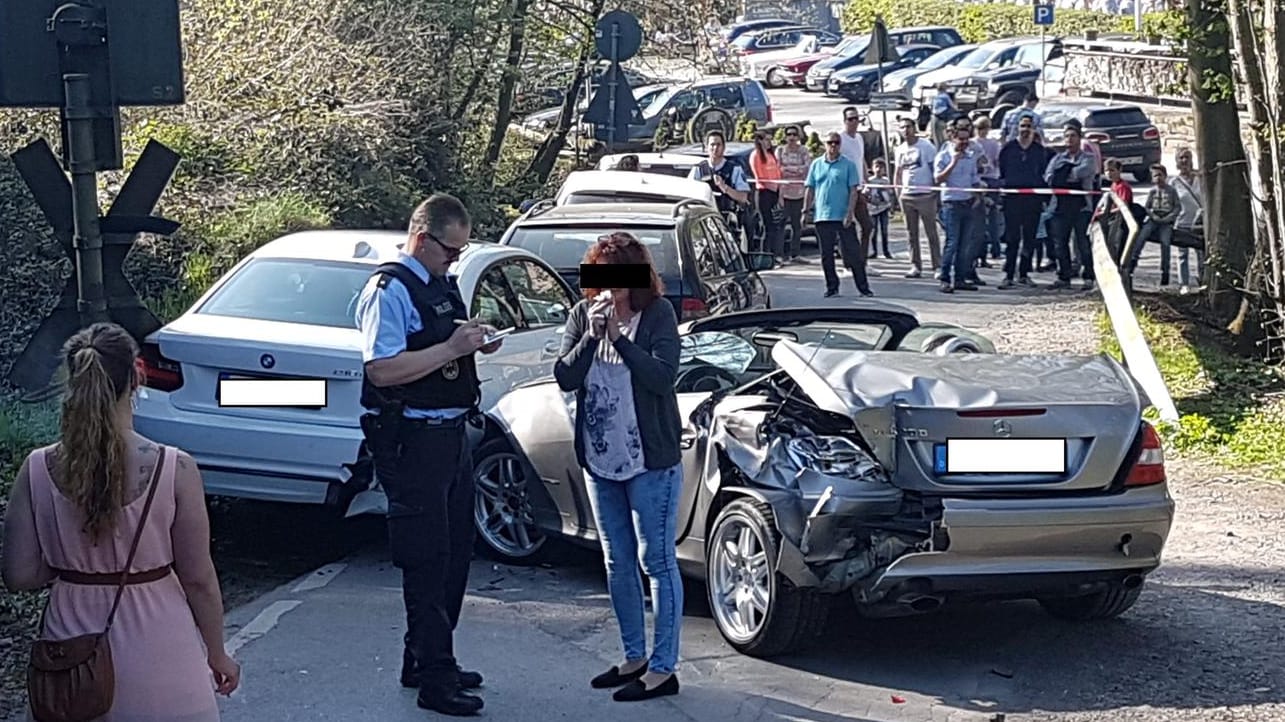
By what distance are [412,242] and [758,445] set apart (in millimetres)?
1739

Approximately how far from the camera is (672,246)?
12.8 meters

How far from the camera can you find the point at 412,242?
6352 mm

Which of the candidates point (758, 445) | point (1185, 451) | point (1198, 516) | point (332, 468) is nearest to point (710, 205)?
point (1185, 451)

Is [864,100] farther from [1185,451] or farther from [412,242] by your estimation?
[412,242]

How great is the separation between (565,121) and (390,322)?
1906 cm

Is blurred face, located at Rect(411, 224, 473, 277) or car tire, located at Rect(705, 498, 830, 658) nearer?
blurred face, located at Rect(411, 224, 473, 277)

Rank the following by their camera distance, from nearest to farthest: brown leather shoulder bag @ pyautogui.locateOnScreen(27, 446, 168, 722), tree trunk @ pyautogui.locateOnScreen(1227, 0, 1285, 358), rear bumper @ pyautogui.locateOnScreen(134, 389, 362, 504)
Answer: brown leather shoulder bag @ pyautogui.locateOnScreen(27, 446, 168, 722) → rear bumper @ pyautogui.locateOnScreen(134, 389, 362, 504) → tree trunk @ pyautogui.locateOnScreen(1227, 0, 1285, 358)

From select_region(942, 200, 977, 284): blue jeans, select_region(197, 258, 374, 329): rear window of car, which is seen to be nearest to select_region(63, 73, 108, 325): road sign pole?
select_region(197, 258, 374, 329): rear window of car

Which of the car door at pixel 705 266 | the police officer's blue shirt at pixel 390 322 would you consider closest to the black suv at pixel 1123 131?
the car door at pixel 705 266

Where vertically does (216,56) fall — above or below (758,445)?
above

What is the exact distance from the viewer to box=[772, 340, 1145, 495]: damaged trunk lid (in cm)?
689

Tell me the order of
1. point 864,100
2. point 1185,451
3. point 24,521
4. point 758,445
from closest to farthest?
point 24,521 → point 758,445 → point 1185,451 → point 864,100

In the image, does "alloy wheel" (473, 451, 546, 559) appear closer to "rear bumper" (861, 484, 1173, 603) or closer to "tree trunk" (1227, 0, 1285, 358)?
"rear bumper" (861, 484, 1173, 603)

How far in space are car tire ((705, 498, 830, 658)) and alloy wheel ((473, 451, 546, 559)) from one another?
61.5 inches
